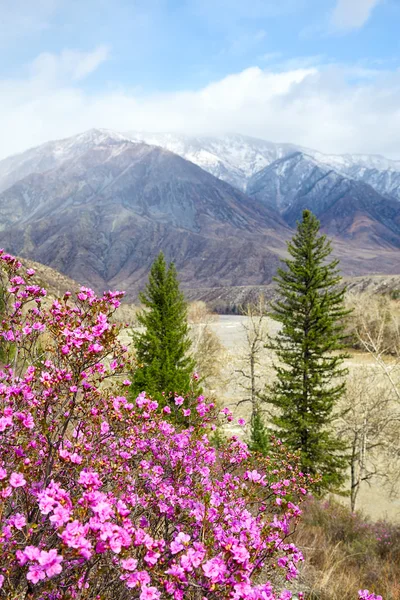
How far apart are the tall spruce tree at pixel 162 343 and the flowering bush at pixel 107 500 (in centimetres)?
1031

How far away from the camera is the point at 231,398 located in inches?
1583

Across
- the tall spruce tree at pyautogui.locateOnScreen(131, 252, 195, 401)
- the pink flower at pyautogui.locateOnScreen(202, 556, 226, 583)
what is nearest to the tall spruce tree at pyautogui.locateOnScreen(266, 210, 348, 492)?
the tall spruce tree at pyautogui.locateOnScreen(131, 252, 195, 401)

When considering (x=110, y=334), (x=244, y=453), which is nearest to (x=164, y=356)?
(x=244, y=453)

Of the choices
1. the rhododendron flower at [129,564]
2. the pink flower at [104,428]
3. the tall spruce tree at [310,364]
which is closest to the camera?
the rhododendron flower at [129,564]

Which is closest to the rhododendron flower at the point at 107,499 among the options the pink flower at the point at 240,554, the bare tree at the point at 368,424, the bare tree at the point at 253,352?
the pink flower at the point at 240,554

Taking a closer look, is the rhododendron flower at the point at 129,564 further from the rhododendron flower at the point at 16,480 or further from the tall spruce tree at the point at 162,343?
the tall spruce tree at the point at 162,343

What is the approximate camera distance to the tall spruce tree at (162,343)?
15426mm

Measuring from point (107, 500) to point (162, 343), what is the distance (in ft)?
46.1

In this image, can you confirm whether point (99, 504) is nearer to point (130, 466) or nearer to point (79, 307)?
point (130, 466)

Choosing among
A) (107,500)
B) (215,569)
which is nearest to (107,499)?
(107,500)

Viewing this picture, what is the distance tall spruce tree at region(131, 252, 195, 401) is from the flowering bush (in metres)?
10.3

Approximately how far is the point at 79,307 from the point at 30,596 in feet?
8.27

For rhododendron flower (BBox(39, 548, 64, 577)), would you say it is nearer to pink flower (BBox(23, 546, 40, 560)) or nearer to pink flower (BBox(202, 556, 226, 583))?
pink flower (BBox(23, 546, 40, 560))

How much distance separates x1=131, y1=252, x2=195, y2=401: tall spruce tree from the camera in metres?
15.4
